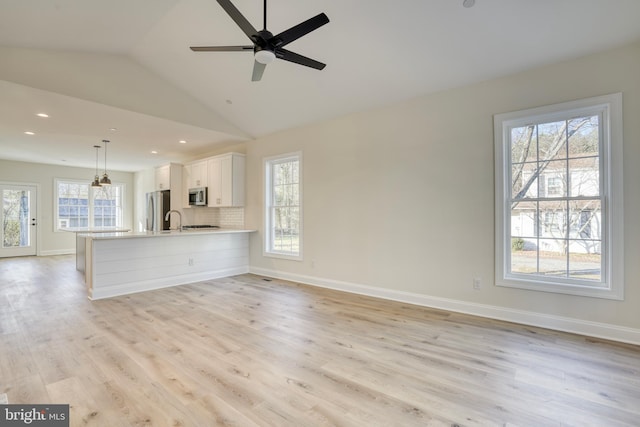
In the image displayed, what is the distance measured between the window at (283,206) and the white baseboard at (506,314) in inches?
40.4

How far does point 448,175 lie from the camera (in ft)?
12.3

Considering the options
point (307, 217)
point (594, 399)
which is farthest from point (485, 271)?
point (307, 217)

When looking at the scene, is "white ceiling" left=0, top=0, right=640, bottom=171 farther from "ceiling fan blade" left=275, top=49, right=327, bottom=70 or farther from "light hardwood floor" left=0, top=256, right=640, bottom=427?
"light hardwood floor" left=0, top=256, right=640, bottom=427

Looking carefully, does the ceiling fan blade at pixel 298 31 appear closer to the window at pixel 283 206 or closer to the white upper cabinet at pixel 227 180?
the window at pixel 283 206

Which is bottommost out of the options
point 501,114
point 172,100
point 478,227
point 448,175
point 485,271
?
point 485,271

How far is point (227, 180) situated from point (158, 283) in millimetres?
2225

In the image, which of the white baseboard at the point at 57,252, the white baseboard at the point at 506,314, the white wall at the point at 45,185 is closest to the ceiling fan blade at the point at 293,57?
the white baseboard at the point at 506,314

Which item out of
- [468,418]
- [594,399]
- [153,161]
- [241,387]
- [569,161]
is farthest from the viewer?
[153,161]

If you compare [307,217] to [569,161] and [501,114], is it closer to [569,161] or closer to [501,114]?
[501,114]

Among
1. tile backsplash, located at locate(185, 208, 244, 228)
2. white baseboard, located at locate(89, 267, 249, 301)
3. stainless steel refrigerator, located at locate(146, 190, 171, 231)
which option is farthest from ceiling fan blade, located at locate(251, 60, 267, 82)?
stainless steel refrigerator, located at locate(146, 190, 171, 231)

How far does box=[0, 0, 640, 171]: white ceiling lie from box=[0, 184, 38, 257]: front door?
13.1 ft

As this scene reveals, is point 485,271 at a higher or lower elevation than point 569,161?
lower

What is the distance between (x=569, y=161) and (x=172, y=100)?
5.18m

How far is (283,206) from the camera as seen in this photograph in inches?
225
